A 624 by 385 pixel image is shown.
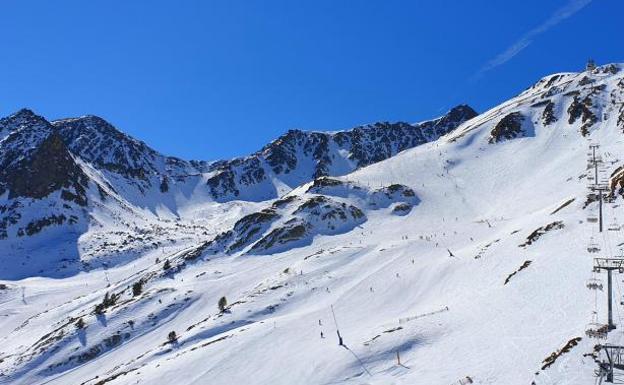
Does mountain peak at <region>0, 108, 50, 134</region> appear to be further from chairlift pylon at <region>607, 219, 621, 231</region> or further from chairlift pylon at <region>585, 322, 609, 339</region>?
chairlift pylon at <region>585, 322, 609, 339</region>

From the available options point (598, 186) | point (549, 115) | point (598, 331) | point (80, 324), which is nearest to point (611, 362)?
point (598, 331)

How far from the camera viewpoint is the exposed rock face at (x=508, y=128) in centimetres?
12425

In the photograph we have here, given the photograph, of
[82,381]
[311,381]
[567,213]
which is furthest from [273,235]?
[311,381]

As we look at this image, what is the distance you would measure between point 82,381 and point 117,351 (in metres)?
6.19

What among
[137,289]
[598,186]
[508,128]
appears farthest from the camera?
[508,128]

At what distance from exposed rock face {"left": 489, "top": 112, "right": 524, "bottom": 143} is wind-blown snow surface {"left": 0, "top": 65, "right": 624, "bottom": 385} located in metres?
0.44

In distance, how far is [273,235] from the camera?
292 ft

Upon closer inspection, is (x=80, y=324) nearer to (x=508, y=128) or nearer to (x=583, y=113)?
(x=508, y=128)

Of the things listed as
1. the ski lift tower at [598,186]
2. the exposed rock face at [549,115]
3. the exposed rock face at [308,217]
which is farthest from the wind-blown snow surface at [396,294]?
the ski lift tower at [598,186]

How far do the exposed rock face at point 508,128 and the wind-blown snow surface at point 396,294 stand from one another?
44 cm

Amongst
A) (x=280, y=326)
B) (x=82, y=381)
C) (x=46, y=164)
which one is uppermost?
(x=46, y=164)

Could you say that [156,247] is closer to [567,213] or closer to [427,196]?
[427,196]

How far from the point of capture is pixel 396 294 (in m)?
50.3

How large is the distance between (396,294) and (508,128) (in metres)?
88.3
